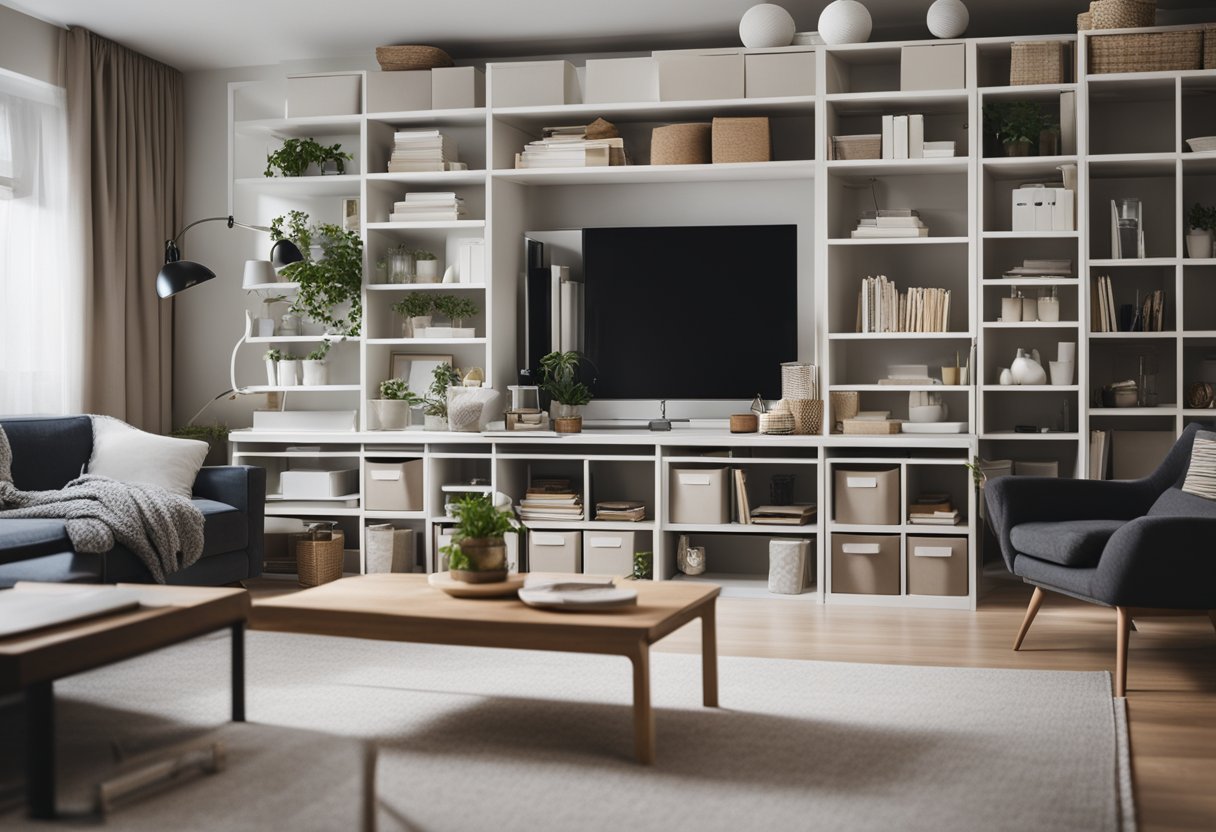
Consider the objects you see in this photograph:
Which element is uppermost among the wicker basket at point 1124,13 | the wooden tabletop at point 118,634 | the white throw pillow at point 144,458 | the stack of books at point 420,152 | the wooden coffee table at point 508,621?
the wicker basket at point 1124,13

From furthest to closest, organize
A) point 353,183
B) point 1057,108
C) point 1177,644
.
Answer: point 353,183
point 1057,108
point 1177,644

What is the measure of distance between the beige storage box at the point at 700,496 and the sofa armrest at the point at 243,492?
69.2 inches

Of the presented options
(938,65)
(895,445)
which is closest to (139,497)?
(895,445)

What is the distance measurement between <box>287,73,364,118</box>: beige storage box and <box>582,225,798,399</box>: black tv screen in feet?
4.23

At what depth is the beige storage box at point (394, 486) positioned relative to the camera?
5.81 m

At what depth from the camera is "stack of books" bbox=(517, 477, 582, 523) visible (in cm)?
571

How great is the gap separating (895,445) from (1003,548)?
2.83ft

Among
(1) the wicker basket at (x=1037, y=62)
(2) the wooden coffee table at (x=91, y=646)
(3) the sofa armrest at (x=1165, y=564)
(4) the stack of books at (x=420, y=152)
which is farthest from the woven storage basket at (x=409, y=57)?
(3) the sofa armrest at (x=1165, y=564)

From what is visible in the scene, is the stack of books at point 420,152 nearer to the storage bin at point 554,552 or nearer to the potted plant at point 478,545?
the storage bin at point 554,552

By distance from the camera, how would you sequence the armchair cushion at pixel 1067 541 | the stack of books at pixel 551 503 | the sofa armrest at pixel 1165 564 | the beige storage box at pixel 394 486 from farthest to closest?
the beige storage box at pixel 394 486
the stack of books at pixel 551 503
the armchair cushion at pixel 1067 541
the sofa armrest at pixel 1165 564

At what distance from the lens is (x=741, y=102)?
5.57 meters

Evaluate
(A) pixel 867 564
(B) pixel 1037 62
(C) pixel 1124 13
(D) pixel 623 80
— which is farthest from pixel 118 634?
(C) pixel 1124 13

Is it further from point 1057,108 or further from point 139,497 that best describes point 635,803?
point 1057,108

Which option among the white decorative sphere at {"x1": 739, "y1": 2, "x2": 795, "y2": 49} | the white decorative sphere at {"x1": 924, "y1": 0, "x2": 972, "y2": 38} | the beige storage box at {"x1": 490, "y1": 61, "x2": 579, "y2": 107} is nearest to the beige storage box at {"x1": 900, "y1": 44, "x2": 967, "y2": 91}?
the white decorative sphere at {"x1": 924, "y1": 0, "x2": 972, "y2": 38}
